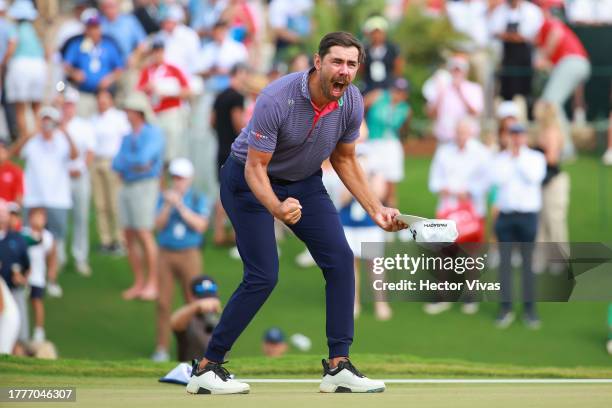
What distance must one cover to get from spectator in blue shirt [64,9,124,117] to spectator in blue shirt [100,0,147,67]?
693mm

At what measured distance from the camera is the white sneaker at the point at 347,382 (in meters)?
→ 7.23

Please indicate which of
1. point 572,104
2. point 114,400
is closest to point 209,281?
point 114,400

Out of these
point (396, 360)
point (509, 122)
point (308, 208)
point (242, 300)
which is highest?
point (509, 122)

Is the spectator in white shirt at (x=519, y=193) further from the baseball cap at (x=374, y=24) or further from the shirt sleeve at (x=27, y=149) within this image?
the shirt sleeve at (x=27, y=149)

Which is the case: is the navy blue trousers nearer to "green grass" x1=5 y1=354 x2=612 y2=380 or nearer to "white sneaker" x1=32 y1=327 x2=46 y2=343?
"green grass" x1=5 y1=354 x2=612 y2=380

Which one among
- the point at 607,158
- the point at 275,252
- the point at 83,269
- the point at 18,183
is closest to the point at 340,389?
the point at 275,252

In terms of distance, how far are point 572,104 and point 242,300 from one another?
12.7m

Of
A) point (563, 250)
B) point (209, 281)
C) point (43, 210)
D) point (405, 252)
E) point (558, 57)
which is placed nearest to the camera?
point (405, 252)

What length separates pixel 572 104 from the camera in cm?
1900

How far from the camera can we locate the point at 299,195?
7246 mm

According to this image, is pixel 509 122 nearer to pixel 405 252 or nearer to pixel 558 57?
pixel 558 57

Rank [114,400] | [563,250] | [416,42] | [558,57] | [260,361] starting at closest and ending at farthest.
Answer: [114,400] < [563,250] < [260,361] < [558,57] < [416,42]

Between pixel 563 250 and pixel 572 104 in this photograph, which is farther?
pixel 572 104

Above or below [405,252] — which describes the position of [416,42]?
above
